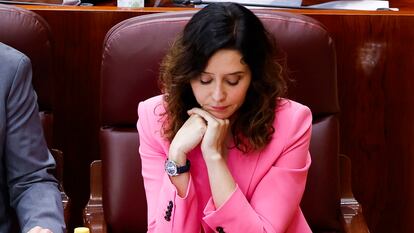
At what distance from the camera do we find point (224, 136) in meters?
1.65

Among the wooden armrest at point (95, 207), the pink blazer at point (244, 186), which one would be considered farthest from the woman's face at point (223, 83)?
the wooden armrest at point (95, 207)

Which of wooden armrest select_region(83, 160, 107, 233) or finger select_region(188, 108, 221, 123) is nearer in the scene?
finger select_region(188, 108, 221, 123)

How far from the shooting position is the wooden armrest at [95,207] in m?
1.83

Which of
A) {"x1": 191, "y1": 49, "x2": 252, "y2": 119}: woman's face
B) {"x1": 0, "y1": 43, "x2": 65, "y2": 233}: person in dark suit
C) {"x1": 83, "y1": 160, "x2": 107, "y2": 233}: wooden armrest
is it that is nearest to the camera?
{"x1": 191, "y1": 49, "x2": 252, "y2": 119}: woman's face

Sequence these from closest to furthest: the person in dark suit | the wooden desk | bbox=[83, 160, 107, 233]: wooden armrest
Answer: the person in dark suit
bbox=[83, 160, 107, 233]: wooden armrest
the wooden desk

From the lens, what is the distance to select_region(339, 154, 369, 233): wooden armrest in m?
1.85

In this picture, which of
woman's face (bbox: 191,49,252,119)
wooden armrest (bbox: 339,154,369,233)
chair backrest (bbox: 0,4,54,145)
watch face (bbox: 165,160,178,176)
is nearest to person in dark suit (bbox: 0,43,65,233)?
chair backrest (bbox: 0,4,54,145)

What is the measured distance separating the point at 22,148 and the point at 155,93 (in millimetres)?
353

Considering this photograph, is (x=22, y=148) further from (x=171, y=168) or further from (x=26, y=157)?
(x=171, y=168)

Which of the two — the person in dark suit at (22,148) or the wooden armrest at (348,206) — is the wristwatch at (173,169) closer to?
the person in dark suit at (22,148)

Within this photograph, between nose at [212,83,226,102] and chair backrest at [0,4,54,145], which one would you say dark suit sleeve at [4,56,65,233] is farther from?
nose at [212,83,226,102]

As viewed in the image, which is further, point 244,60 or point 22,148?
point 22,148

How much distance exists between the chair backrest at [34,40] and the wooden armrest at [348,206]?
738 mm

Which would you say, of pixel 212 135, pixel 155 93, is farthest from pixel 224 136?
pixel 155 93
